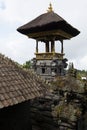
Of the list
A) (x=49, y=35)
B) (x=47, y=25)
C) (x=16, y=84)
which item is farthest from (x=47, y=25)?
(x=16, y=84)

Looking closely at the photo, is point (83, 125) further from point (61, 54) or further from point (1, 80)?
point (1, 80)

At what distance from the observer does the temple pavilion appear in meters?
15.8

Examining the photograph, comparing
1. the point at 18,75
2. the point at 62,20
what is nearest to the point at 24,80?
the point at 18,75

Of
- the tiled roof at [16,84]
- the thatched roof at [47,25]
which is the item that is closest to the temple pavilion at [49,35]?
the thatched roof at [47,25]

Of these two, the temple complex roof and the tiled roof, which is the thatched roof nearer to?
the temple complex roof

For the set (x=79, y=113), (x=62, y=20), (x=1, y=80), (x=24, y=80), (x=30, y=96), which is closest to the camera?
(x=1, y=80)

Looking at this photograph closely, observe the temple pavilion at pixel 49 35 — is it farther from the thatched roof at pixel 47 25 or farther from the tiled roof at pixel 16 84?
the tiled roof at pixel 16 84

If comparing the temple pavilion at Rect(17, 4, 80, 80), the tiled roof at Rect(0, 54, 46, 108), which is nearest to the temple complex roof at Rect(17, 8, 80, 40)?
the temple pavilion at Rect(17, 4, 80, 80)

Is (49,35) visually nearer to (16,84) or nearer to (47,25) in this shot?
(47,25)

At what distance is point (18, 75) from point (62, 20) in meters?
7.26

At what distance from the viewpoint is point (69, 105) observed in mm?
12656

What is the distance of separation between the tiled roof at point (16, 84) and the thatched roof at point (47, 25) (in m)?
6.17

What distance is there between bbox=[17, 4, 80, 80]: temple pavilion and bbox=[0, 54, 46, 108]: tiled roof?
6.08 m

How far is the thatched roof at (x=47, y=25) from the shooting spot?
51.2 feet
